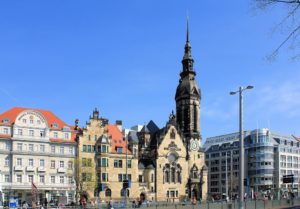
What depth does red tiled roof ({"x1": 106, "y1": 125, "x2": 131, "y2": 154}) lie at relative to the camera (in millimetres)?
96375

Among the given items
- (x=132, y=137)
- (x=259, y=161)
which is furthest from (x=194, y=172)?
(x=259, y=161)

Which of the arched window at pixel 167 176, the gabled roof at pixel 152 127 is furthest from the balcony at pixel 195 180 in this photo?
the gabled roof at pixel 152 127

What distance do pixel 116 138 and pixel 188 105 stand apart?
24145 mm

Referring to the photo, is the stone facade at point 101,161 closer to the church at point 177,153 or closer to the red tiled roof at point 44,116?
the red tiled roof at point 44,116

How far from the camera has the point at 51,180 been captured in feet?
278

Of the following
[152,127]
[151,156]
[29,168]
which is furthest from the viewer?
[152,127]

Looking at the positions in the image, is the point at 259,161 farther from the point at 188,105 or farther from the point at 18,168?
the point at 18,168

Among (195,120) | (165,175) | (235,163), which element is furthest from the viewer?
(235,163)

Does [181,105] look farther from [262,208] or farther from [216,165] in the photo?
[262,208]

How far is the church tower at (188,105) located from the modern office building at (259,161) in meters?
27.0

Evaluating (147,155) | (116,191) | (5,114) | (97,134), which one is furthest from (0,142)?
(147,155)

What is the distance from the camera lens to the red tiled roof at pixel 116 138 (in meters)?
96.4

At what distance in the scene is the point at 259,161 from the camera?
144 meters

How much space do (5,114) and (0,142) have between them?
5452mm
